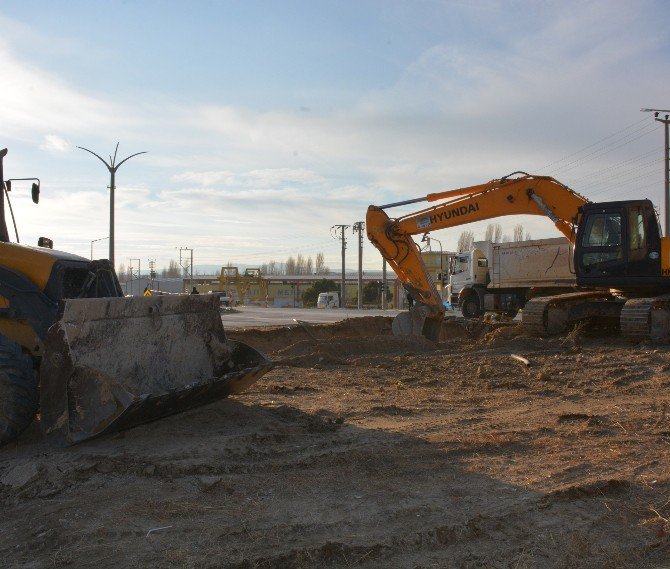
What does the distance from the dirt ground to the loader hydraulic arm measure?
6.74 m

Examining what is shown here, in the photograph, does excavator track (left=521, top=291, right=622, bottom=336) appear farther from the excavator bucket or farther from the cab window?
the excavator bucket

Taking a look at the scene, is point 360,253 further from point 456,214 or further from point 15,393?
point 15,393

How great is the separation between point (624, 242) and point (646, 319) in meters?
1.83

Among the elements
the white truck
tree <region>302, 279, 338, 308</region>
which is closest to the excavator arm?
the white truck

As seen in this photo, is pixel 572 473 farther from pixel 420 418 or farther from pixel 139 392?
pixel 139 392

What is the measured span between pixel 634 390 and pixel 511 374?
189 cm

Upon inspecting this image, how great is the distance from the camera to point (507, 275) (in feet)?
84.0

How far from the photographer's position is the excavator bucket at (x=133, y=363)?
596cm

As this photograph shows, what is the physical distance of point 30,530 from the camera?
178 inches

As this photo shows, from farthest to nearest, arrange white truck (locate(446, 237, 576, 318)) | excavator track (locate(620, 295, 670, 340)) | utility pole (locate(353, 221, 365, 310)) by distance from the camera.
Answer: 1. utility pole (locate(353, 221, 365, 310))
2. white truck (locate(446, 237, 576, 318))
3. excavator track (locate(620, 295, 670, 340))

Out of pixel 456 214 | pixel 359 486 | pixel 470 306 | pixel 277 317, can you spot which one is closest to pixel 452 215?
pixel 456 214

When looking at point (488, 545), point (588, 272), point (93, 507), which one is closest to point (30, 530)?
point (93, 507)

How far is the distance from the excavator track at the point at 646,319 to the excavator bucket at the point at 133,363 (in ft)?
28.3

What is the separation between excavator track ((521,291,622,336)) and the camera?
15.3m
